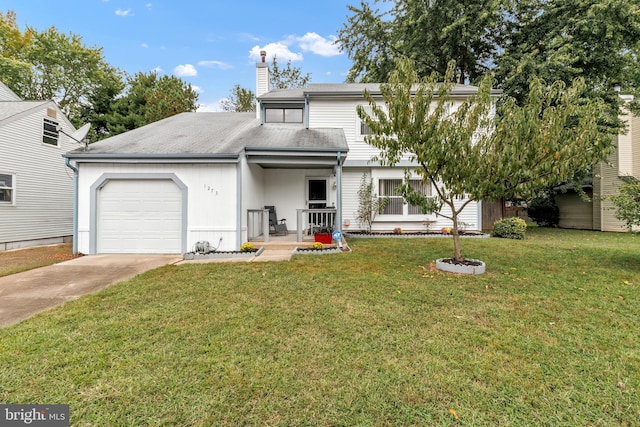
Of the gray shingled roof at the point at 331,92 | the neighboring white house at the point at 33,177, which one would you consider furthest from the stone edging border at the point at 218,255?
the neighboring white house at the point at 33,177

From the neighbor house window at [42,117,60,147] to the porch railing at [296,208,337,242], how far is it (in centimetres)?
1062

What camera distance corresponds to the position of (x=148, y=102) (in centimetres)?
2022

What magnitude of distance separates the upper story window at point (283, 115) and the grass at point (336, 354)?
8.53m

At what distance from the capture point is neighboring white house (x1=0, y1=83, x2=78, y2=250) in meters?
9.54

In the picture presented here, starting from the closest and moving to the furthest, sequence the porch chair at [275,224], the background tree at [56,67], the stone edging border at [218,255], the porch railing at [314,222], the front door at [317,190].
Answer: the stone edging border at [218,255]
the porch railing at [314,222]
the porch chair at [275,224]
the front door at [317,190]
the background tree at [56,67]

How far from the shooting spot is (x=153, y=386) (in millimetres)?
2225

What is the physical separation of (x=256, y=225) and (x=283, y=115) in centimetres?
516

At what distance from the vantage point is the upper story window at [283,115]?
11.7 metres

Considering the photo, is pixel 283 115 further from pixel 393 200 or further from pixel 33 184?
pixel 33 184

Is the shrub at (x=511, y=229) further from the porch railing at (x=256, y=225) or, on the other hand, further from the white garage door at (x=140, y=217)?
the white garage door at (x=140, y=217)

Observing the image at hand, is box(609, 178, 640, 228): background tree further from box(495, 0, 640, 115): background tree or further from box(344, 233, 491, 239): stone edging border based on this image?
box(495, 0, 640, 115): background tree

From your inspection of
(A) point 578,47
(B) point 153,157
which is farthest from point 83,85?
(A) point 578,47

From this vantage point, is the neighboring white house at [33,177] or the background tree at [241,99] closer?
the neighboring white house at [33,177]

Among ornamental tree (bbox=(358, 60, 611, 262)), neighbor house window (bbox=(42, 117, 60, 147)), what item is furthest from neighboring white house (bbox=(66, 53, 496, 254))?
neighbor house window (bbox=(42, 117, 60, 147))
